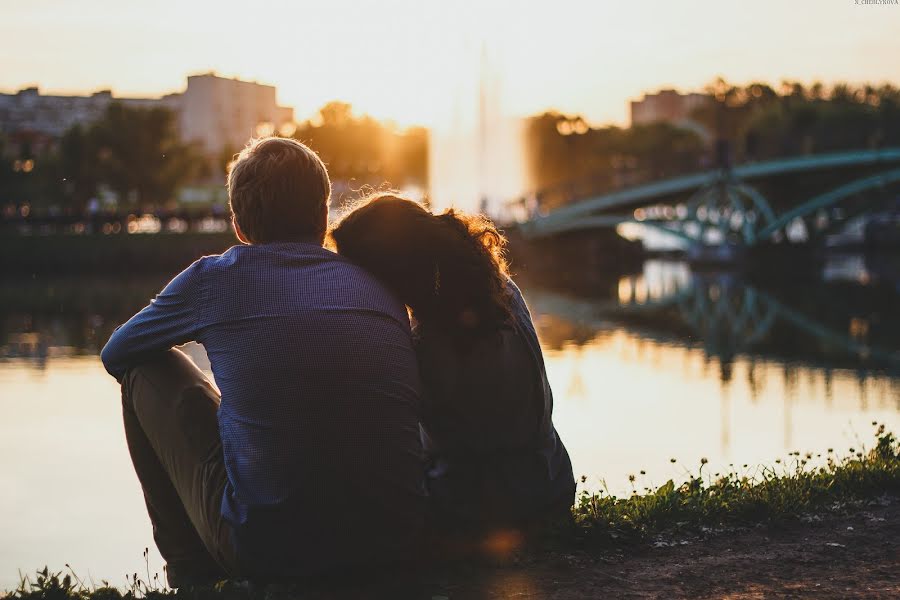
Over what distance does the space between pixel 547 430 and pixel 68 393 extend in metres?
9.54

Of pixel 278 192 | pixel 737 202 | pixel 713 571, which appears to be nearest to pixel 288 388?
pixel 278 192

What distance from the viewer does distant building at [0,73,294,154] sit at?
70.6m

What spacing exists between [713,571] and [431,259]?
1.09 meters

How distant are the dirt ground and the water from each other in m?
1.09

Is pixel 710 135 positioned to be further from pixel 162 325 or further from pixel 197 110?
pixel 162 325

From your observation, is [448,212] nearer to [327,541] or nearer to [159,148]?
[327,541]

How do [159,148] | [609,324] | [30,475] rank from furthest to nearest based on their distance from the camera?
[159,148] → [609,324] → [30,475]

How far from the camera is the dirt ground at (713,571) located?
8.79 ft

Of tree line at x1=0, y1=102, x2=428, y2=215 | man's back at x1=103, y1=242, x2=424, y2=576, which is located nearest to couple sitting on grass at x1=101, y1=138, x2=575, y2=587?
man's back at x1=103, y1=242, x2=424, y2=576

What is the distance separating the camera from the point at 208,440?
8.48ft

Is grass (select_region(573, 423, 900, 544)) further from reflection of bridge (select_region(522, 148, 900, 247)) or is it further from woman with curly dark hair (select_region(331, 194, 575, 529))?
reflection of bridge (select_region(522, 148, 900, 247))

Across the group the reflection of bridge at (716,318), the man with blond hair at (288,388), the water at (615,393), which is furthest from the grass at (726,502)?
the reflection of bridge at (716,318)

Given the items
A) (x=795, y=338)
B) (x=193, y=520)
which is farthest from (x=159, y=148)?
(x=193, y=520)

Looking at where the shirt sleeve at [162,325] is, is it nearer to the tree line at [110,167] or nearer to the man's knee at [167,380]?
the man's knee at [167,380]
